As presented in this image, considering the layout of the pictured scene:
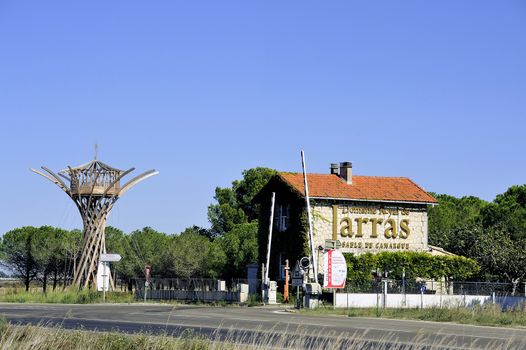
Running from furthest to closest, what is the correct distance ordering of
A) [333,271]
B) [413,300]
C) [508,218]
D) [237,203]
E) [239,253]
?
[237,203], [508,218], [239,253], [413,300], [333,271]

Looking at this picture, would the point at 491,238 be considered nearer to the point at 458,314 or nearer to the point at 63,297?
the point at 458,314

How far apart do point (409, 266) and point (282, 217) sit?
867cm

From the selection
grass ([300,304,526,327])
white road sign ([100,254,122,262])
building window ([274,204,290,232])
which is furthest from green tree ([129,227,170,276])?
grass ([300,304,526,327])

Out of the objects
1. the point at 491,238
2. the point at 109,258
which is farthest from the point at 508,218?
the point at 109,258

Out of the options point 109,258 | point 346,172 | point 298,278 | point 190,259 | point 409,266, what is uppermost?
point 346,172

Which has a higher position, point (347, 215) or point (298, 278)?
point (347, 215)

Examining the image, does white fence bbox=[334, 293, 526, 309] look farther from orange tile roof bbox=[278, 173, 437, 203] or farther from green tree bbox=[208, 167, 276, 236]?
green tree bbox=[208, 167, 276, 236]

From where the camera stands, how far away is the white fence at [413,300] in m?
45.5

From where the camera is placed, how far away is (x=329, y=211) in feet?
187

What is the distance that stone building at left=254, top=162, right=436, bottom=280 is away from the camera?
56.7 m

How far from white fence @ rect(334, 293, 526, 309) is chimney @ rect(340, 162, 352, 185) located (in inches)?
515

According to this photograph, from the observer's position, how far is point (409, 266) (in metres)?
56.4

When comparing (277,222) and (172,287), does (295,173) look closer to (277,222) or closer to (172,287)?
(277,222)

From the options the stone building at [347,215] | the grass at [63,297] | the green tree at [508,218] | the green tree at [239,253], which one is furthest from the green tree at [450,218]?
the grass at [63,297]
